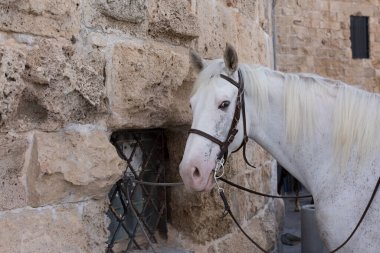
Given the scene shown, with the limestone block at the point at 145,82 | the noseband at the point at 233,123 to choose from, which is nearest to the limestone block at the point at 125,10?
the limestone block at the point at 145,82

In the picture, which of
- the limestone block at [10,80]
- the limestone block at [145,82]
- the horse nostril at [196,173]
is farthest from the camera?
the limestone block at [145,82]

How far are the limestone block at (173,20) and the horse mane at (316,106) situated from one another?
0.45 meters

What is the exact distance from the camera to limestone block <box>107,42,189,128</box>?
8.07ft

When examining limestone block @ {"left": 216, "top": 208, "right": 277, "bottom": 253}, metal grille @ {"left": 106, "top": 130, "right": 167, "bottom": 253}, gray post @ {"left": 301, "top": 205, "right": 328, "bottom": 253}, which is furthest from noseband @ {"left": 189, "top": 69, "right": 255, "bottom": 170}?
gray post @ {"left": 301, "top": 205, "right": 328, "bottom": 253}

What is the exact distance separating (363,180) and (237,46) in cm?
Answer: 165

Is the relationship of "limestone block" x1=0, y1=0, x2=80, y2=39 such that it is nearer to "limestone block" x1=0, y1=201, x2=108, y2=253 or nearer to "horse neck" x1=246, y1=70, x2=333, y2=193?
"limestone block" x1=0, y1=201, x2=108, y2=253

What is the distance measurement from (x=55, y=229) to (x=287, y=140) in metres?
1.29

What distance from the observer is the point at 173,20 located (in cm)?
282

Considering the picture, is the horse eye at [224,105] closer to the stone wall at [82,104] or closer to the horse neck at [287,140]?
the horse neck at [287,140]

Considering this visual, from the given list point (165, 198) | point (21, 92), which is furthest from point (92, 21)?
point (165, 198)

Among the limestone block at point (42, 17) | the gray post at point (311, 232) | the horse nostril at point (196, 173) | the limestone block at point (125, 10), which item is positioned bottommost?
the gray post at point (311, 232)

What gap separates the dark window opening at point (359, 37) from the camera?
45.7 feet

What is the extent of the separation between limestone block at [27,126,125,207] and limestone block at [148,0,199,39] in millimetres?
767

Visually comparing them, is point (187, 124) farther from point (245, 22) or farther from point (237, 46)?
point (245, 22)
